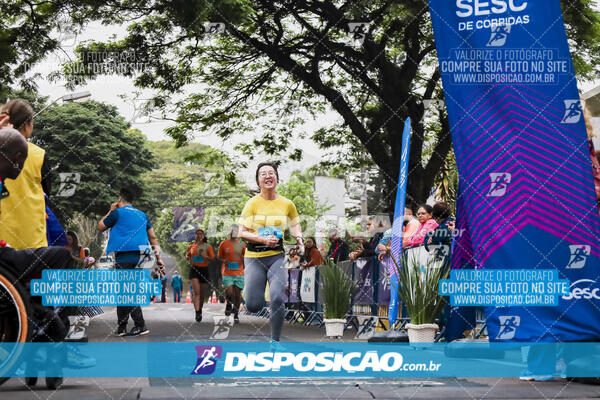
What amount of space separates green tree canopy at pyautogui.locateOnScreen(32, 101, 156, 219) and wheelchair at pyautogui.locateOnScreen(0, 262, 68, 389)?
14997 millimetres

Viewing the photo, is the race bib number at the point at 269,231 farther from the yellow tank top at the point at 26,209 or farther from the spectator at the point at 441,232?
the yellow tank top at the point at 26,209

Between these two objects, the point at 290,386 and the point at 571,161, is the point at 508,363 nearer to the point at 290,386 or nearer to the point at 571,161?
the point at 571,161

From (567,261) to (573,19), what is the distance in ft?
35.9

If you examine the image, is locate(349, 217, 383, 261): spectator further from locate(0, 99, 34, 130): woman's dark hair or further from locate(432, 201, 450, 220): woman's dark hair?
locate(0, 99, 34, 130): woman's dark hair

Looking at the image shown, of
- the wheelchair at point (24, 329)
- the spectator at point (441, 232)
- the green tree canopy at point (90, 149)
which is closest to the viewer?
the wheelchair at point (24, 329)

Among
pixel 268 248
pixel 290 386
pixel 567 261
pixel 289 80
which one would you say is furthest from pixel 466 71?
pixel 289 80

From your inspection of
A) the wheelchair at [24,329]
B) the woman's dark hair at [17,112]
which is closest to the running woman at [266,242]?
the wheelchair at [24,329]

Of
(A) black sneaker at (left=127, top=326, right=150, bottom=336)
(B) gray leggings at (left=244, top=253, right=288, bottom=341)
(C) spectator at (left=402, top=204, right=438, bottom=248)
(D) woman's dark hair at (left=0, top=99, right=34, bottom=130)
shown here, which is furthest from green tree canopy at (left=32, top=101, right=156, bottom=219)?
(D) woman's dark hair at (left=0, top=99, right=34, bottom=130)

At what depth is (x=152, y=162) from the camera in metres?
25.2

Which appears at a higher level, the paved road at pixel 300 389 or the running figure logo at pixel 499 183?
the running figure logo at pixel 499 183

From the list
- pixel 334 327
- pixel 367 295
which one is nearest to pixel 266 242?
pixel 334 327

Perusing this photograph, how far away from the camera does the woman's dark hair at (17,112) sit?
5.60m

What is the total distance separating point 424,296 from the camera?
839cm

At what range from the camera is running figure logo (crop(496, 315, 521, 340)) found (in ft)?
21.0
